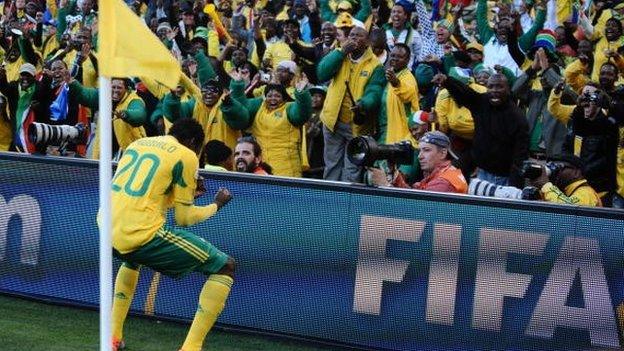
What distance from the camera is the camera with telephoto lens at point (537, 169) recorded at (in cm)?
1074

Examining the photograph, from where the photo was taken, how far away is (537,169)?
35.2 ft

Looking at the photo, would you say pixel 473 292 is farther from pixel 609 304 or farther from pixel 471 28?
pixel 471 28

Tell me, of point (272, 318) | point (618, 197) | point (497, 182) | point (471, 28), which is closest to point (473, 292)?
point (272, 318)

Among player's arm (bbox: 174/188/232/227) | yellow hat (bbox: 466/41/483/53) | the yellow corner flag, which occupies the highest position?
the yellow corner flag

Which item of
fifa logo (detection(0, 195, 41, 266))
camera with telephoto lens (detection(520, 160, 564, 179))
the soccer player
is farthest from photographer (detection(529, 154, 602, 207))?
fifa logo (detection(0, 195, 41, 266))

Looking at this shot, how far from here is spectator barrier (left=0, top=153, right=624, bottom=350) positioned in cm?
941

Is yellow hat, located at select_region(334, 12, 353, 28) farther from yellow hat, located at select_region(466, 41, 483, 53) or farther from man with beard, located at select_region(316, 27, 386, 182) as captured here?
yellow hat, located at select_region(466, 41, 483, 53)

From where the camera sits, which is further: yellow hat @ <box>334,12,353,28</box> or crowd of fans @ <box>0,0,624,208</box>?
yellow hat @ <box>334,12,353,28</box>

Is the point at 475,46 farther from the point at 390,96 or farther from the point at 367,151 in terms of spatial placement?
the point at 367,151

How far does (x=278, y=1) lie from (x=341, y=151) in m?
6.92

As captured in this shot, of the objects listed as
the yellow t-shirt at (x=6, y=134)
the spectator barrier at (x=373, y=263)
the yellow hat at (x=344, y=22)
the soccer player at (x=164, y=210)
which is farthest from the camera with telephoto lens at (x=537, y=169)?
the yellow t-shirt at (x=6, y=134)

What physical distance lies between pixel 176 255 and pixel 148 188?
49 centimetres

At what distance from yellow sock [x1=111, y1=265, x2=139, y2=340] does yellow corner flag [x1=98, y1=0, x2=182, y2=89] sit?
284 cm

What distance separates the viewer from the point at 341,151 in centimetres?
1438
